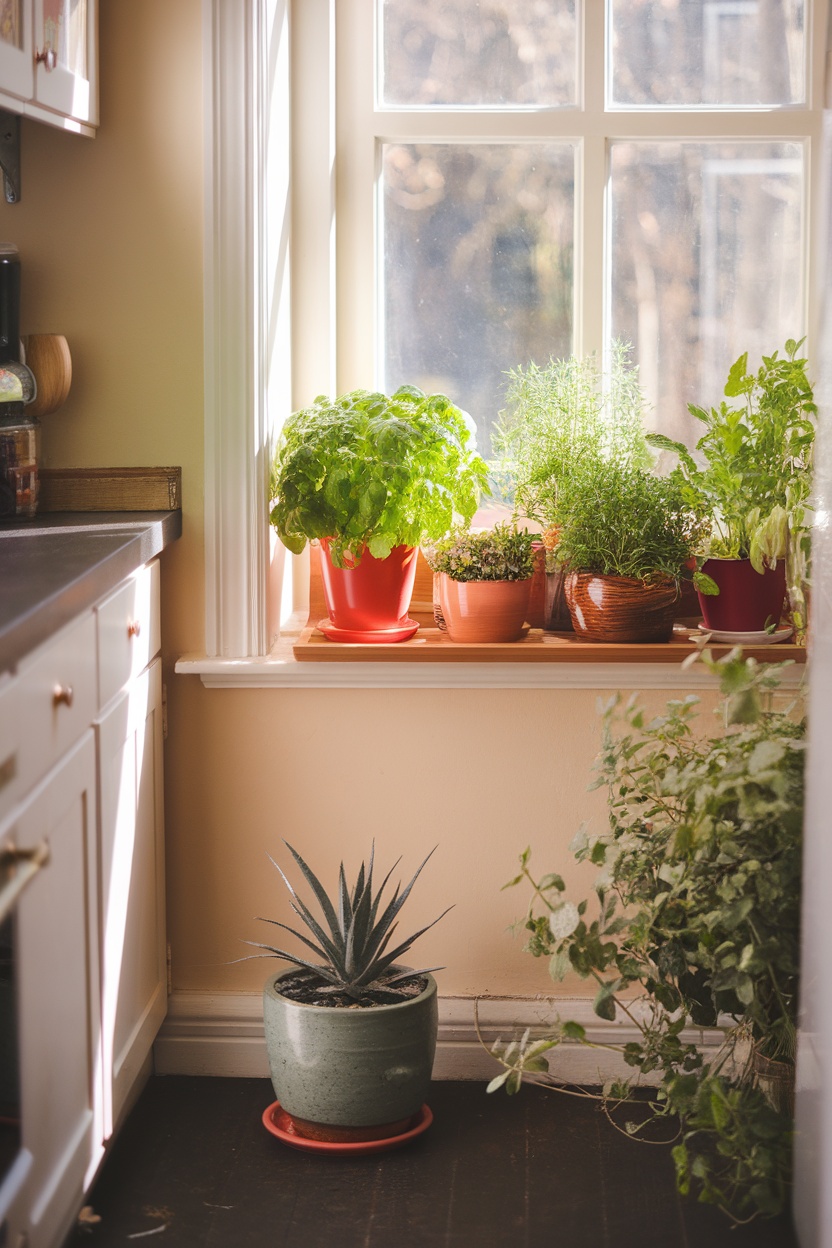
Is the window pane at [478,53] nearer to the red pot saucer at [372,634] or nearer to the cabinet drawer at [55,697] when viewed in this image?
the red pot saucer at [372,634]

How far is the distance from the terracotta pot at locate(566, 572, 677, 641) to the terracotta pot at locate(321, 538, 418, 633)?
0.30 metres

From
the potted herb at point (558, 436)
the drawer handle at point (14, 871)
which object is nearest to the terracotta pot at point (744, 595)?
the potted herb at point (558, 436)

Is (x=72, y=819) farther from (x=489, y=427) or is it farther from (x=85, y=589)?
(x=489, y=427)

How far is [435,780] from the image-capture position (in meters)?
2.39

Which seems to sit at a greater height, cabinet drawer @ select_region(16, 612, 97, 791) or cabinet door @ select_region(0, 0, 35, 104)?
cabinet door @ select_region(0, 0, 35, 104)

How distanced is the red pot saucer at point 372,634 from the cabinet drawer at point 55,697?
623 millimetres

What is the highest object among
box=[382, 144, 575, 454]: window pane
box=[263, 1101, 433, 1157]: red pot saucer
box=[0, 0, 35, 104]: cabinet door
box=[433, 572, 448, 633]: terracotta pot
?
box=[0, 0, 35, 104]: cabinet door

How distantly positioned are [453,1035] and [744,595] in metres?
0.96

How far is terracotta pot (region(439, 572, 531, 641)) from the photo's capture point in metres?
2.33

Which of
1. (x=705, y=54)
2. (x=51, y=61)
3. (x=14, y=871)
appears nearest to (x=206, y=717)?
(x=14, y=871)

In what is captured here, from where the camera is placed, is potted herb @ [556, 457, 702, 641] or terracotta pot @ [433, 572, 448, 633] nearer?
potted herb @ [556, 457, 702, 641]

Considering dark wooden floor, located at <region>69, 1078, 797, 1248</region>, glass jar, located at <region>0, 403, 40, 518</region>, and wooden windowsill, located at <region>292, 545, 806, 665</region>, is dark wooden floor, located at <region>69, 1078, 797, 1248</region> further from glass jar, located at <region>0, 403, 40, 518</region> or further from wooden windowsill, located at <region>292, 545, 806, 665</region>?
glass jar, located at <region>0, 403, 40, 518</region>

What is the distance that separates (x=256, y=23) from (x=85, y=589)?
1116 millimetres

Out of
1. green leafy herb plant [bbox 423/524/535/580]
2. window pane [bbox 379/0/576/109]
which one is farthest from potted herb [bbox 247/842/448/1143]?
window pane [bbox 379/0/576/109]
